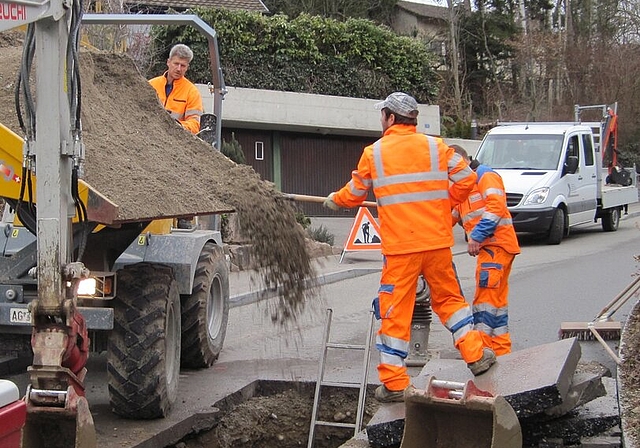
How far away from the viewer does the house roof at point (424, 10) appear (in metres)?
42.7

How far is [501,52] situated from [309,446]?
35412 millimetres

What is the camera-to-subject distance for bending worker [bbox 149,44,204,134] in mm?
8531

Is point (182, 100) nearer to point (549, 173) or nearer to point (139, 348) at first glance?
point (139, 348)

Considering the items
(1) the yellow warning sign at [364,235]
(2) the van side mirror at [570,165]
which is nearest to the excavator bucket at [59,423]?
(1) the yellow warning sign at [364,235]

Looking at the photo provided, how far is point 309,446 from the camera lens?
673 centimetres

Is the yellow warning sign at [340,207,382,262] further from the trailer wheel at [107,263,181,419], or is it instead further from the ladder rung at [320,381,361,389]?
the trailer wheel at [107,263,181,419]

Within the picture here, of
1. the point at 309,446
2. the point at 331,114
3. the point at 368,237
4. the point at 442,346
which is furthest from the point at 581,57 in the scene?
the point at 309,446

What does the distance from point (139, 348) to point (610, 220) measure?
1669cm

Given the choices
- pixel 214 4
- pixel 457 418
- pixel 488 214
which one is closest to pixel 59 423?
pixel 457 418

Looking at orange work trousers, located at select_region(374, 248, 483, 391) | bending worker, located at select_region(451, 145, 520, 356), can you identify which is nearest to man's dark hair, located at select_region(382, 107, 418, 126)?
orange work trousers, located at select_region(374, 248, 483, 391)

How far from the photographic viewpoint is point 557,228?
17.8 m

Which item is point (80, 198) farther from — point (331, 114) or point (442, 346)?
point (331, 114)

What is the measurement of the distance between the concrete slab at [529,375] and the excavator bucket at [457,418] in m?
0.20

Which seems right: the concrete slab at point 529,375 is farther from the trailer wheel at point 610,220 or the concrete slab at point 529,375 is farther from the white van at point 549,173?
the trailer wheel at point 610,220
